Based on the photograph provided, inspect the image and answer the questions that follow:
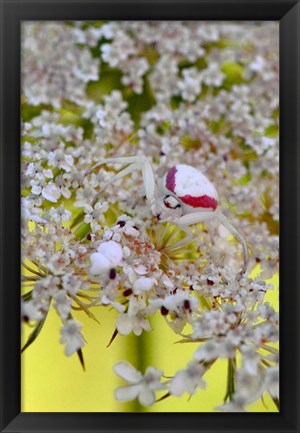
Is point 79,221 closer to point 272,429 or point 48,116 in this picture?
point 48,116

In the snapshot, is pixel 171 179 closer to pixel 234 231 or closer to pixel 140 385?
pixel 234 231

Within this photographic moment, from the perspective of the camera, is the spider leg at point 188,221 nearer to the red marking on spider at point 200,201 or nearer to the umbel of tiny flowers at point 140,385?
the red marking on spider at point 200,201

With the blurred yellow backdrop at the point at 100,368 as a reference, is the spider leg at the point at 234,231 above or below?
above

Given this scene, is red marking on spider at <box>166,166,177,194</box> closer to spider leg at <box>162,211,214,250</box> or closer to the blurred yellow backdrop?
spider leg at <box>162,211,214,250</box>

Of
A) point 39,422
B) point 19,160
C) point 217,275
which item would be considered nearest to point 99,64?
point 19,160

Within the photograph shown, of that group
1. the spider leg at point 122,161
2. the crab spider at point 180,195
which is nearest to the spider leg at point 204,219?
the crab spider at point 180,195
